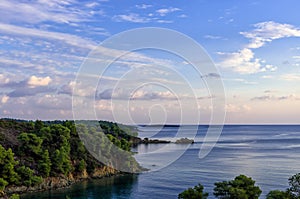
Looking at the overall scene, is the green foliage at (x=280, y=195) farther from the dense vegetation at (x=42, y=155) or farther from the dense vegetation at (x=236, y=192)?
the dense vegetation at (x=42, y=155)

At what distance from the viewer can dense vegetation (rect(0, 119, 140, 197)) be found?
42.1 metres

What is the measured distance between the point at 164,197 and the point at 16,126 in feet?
118

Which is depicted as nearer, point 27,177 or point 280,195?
point 280,195

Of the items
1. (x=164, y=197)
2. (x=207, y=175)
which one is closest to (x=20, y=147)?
(x=164, y=197)

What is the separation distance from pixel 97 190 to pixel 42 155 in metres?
9.30

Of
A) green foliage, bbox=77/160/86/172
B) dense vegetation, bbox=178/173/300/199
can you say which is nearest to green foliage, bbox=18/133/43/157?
green foliage, bbox=77/160/86/172

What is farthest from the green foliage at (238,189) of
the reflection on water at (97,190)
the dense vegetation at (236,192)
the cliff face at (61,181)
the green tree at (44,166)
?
the green tree at (44,166)

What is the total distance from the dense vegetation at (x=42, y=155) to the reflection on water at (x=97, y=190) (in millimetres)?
2217

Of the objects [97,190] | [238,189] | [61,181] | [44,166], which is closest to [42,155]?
[44,166]

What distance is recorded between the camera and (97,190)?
155ft

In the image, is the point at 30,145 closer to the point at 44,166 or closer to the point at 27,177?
the point at 44,166

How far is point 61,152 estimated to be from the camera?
50406mm

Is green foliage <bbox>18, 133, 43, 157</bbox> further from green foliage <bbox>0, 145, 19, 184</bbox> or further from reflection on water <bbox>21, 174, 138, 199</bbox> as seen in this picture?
reflection on water <bbox>21, 174, 138, 199</bbox>

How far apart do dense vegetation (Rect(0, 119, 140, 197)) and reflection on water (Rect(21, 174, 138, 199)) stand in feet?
7.27
